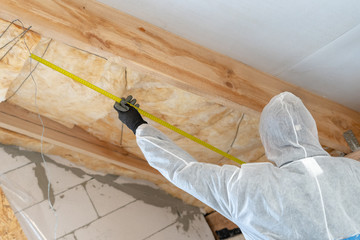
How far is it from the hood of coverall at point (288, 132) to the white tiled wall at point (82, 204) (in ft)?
6.18

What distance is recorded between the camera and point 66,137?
3.01m

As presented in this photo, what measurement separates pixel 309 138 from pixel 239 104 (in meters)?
0.61

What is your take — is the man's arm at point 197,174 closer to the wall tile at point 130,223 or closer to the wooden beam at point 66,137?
the wooden beam at point 66,137

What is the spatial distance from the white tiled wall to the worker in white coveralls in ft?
5.37

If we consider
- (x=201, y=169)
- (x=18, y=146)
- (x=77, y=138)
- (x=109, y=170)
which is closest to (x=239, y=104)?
(x=201, y=169)

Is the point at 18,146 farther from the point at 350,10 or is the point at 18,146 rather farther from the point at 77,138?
the point at 350,10

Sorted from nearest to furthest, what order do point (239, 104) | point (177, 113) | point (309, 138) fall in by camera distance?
point (309, 138), point (239, 104), point (177, 113)

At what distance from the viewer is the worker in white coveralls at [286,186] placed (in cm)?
158

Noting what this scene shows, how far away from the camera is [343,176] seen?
5.48 feet

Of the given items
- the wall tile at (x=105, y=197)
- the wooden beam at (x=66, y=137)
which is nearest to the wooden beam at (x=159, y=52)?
the wooden beam at (x=66, y=137)

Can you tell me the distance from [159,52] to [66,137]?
1.26 meters

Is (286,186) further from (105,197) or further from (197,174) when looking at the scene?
(105,197)

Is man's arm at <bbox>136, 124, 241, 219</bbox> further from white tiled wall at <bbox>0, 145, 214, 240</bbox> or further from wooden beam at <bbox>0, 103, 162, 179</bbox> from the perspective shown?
white tiled wall at <bbox>0, 145, 214, 240</bbox>

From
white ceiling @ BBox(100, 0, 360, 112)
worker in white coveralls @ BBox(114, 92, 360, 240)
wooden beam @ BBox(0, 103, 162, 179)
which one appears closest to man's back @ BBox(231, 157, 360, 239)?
worker in white coveralls @ BBox(114, 92, 360, 240)
